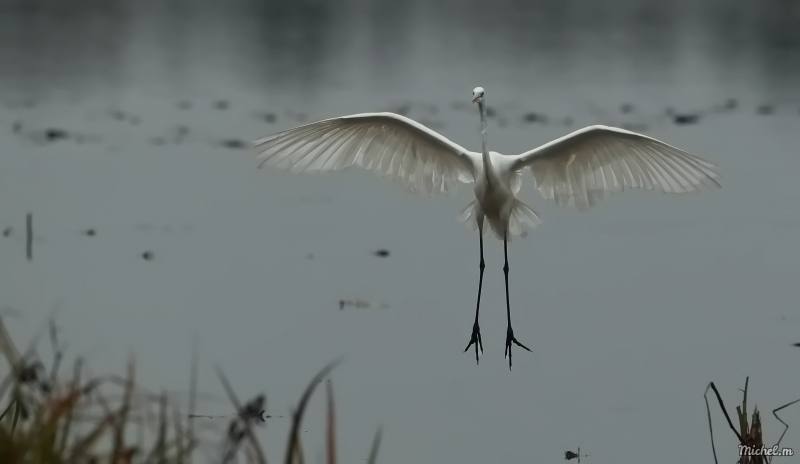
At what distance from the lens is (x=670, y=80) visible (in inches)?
642

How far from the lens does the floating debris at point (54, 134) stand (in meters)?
11.2

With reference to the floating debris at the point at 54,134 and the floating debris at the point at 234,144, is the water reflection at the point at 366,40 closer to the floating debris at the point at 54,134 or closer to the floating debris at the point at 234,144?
the floating debris at the point at 54,134

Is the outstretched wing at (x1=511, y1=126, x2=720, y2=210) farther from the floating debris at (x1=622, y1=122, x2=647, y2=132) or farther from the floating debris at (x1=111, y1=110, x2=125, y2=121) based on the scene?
the floating debris at (x1=111, y1=110, x2=125, y2=121)

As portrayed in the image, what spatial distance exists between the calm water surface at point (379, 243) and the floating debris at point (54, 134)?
12 centimetres

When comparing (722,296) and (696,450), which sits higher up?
(722,296)

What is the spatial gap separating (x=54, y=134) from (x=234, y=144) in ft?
5.77

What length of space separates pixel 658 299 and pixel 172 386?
3.14 metres

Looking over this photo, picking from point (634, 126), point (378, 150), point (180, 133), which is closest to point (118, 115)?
point (180, 133)

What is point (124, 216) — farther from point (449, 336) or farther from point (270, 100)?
point (270, 100)

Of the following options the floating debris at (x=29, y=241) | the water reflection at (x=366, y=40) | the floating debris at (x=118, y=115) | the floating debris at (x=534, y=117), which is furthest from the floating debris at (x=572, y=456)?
the water reflection at (x=366, y=40)

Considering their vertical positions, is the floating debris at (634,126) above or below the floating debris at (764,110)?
below

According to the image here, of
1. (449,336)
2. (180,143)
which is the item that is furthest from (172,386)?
(180,143)

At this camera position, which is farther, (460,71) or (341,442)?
(460,71)

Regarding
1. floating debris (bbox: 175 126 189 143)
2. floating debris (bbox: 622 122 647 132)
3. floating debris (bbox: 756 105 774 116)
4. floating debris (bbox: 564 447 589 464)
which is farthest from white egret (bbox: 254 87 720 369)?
floating debris (bbox: 756 105 774 116)
